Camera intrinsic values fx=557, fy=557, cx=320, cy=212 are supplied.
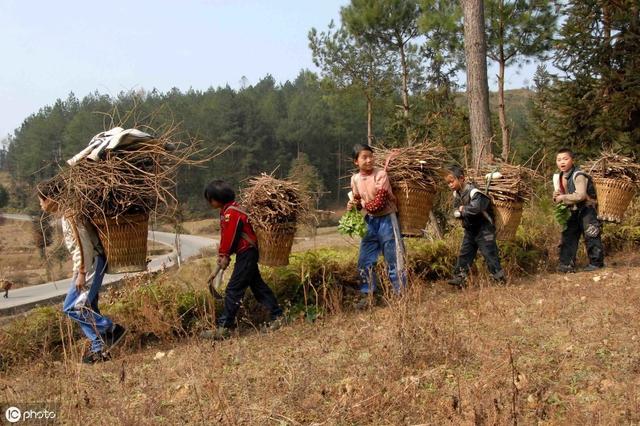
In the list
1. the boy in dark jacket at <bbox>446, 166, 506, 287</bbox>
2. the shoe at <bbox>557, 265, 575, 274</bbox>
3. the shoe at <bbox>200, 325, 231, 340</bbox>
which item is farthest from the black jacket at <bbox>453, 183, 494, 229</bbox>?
the shoe at <bbox>200, 325, 231, 340</bbox>

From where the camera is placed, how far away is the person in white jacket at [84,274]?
4.80 metres

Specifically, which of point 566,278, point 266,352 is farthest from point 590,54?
point 266,352

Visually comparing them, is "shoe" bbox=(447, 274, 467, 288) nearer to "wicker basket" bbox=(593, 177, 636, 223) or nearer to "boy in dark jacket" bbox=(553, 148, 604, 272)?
"boy in dark jacket" bbox=(553, 148, 604, 272)

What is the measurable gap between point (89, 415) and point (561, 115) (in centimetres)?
1203

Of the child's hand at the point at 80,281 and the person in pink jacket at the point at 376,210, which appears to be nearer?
the child's hand at the point at 80,281

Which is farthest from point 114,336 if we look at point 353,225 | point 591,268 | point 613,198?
point 613,198

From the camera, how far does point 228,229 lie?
17.5 feet

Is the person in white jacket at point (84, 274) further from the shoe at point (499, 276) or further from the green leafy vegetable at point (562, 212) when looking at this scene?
the green leafy vegetable at point (562, 212)

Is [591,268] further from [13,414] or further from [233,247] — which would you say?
[13,414]

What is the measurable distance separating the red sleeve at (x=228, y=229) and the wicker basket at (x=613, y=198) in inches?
177

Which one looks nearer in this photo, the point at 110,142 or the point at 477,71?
the point at 110,142

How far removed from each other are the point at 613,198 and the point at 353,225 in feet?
11.1

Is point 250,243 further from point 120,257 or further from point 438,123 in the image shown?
point 438,123

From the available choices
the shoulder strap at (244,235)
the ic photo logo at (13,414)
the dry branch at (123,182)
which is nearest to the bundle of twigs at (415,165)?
the shoulder strap at (244,235)
